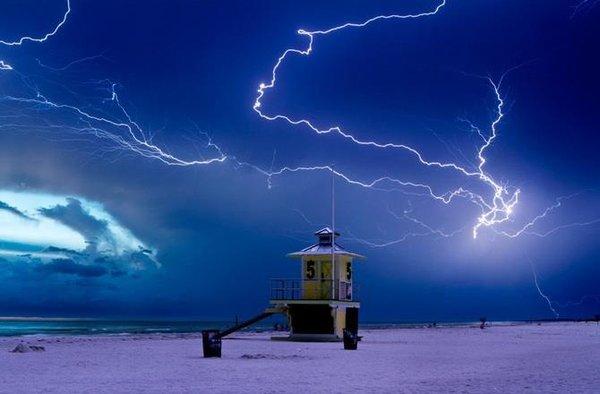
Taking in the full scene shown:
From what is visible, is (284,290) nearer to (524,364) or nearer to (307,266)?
(307,266)

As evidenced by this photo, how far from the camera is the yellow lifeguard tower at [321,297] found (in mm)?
33844

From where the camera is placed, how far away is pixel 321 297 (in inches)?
1336

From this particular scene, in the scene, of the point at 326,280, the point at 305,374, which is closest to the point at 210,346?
the point at 305,374

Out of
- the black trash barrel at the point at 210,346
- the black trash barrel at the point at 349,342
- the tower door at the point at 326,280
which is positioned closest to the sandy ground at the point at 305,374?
the black trash barrel at the point at 210,346

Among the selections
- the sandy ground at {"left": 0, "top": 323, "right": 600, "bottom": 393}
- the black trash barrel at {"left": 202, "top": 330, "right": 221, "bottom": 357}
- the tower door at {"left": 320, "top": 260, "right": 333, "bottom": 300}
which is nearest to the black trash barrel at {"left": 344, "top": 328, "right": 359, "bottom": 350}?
the sandy ground at {"left": 0, "top": 323, "right": 600, "bottom": 393}

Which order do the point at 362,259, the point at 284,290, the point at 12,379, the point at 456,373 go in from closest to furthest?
the point at 12,379
the point at 456,373
the point at 284,290
the point at 362,259

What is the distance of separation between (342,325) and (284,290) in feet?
10.7

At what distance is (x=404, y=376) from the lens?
49.8 feet

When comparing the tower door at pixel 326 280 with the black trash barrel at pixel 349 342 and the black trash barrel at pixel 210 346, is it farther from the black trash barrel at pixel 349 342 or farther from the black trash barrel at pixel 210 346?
the black trash barrel at pixel 210 346

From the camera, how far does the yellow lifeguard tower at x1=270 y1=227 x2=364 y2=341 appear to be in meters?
33.8

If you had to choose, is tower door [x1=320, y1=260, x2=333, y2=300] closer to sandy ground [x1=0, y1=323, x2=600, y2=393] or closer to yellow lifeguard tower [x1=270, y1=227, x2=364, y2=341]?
yellow lifeguard tower [x1=270, y1=227, x2=364, y2=341]

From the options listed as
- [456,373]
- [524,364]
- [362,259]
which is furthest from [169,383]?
[362,259]

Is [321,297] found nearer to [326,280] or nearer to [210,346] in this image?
[326,280]

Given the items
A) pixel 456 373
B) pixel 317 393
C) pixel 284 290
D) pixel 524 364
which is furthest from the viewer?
pixel 284 290
